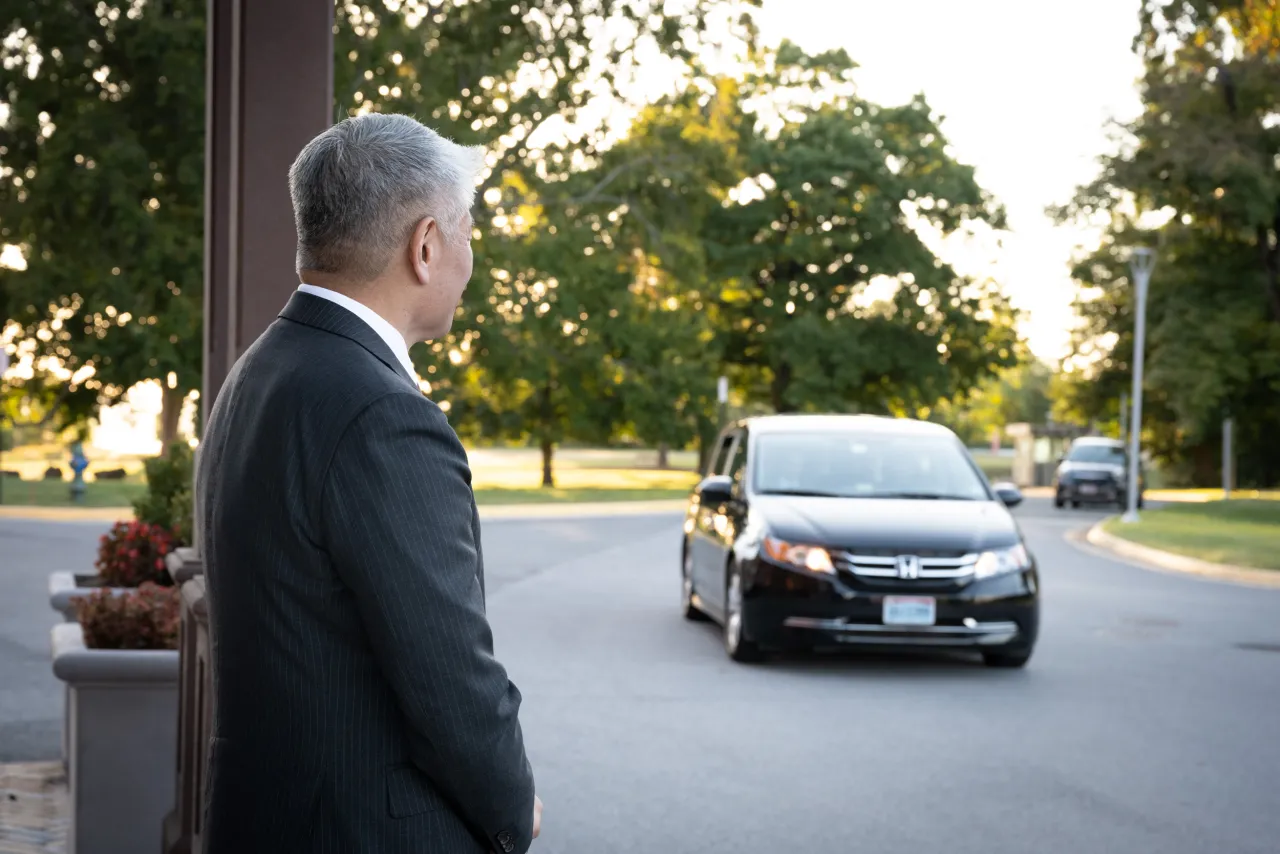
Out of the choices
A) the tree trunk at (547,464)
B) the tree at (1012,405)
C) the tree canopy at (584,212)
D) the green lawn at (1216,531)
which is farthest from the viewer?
the tree at (1012,405)

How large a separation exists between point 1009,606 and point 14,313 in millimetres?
21038

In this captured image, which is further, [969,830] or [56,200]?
[56,200]

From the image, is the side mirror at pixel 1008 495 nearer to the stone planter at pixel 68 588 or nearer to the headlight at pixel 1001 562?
the headlight at pixel 1001 562

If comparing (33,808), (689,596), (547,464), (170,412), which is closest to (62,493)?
(170,412)

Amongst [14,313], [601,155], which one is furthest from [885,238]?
[14,313]

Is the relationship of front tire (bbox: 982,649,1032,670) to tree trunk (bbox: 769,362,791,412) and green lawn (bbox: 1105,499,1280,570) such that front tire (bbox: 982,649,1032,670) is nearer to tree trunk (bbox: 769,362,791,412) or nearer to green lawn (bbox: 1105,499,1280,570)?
green lawn (bbox: 1105,499,1280,570)

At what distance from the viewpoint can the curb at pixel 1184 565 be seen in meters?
21.2

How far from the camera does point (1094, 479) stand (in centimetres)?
4656

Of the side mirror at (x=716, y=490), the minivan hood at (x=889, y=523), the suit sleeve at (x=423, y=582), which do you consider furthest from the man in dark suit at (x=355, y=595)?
the side mirror at (x=716, y=490)

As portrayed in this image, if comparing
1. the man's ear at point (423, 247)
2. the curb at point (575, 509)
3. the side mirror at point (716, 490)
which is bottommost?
the curb at point (575, 509)

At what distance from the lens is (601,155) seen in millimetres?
34438

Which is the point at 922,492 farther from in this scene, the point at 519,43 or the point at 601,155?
the point at 601,155

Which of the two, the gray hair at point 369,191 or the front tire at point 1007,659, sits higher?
the gray hair at point 369,191

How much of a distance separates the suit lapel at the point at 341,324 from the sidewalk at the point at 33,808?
13.8 feet
